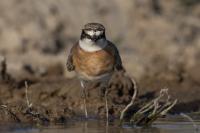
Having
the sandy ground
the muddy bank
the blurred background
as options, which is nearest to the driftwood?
the muddy bank

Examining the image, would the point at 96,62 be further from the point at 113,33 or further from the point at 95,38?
the point at 113,33

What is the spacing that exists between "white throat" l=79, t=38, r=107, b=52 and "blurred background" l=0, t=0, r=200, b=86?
10.5 ft

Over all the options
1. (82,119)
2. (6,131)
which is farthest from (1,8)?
(6,131)

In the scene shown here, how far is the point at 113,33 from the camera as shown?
1738 centimetres

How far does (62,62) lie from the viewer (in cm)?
1514

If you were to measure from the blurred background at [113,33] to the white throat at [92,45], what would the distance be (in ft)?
10.5

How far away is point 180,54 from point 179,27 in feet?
4.21

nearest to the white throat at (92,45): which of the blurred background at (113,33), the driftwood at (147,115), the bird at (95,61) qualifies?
the bird at (95,61)

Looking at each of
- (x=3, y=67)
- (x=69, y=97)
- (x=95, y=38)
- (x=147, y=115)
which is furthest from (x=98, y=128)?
(x=3, y=67)

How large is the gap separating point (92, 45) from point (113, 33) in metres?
6.45

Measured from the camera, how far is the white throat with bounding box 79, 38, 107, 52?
10.8 meters

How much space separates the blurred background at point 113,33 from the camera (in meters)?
14.9

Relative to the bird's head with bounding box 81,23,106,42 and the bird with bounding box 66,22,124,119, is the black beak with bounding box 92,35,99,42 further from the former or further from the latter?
the bird with bounding box 66,22,124,119

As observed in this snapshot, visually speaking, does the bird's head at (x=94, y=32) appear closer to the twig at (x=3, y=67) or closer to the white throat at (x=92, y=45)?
the white throat at (x=92, y=45)
